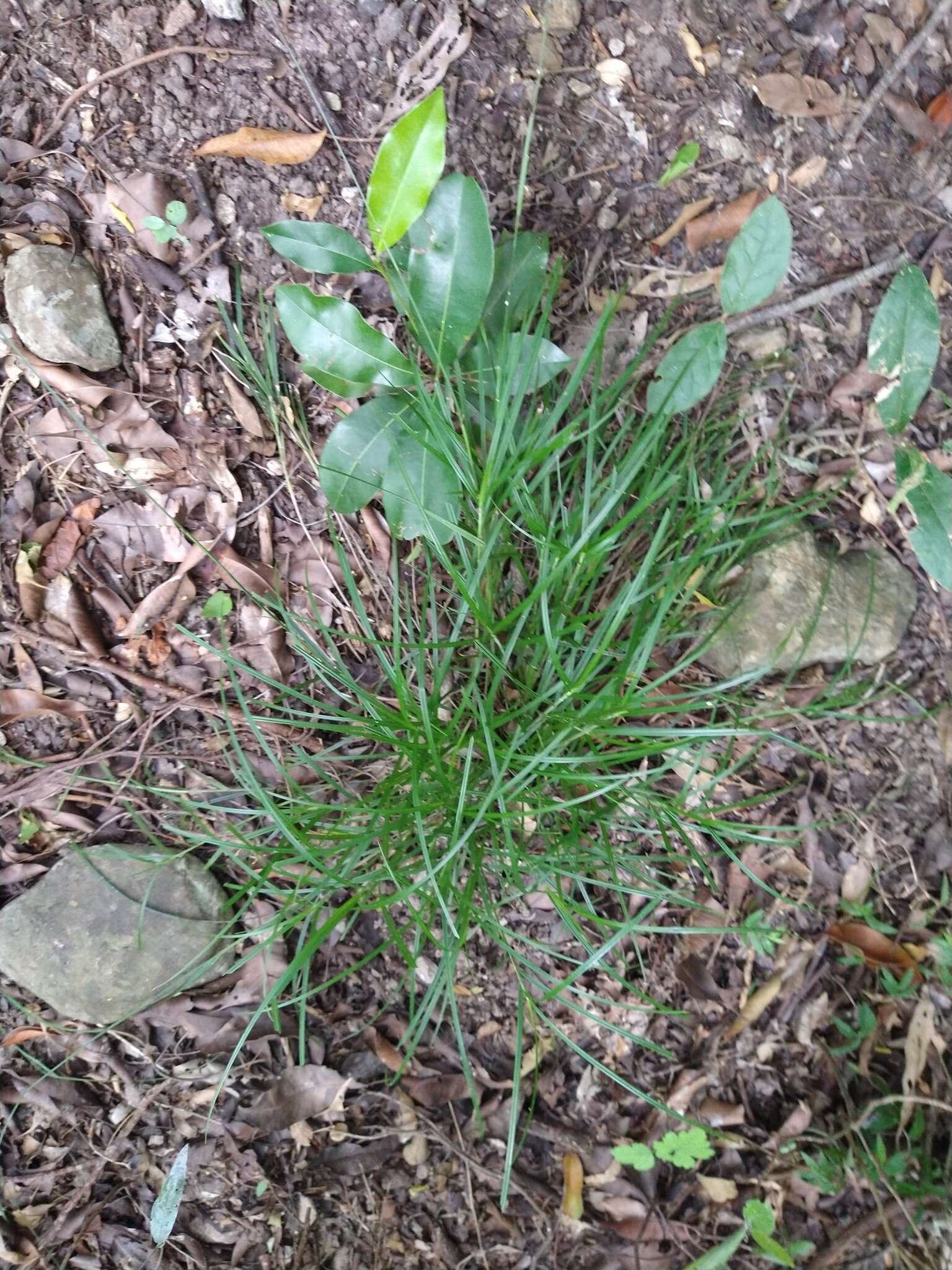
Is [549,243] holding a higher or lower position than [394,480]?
higher

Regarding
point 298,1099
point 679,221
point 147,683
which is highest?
point 679,221

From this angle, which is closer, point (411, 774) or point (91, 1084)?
point (411, 774)

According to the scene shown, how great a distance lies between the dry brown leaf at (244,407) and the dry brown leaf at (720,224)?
0.82 metres

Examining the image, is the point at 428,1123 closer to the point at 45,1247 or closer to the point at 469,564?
the point at 45,1247

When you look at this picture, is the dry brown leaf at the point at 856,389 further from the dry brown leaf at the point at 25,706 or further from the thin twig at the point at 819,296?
the dry brown leaf at the point at 25,706

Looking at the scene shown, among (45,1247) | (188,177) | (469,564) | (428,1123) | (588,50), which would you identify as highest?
(588,50)

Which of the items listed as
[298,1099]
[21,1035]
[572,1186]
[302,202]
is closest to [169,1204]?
[298,1099]

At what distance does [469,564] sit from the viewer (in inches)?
Result: 49.8

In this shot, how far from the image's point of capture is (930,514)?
54.2 inches

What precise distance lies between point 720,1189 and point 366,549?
126 centimetres

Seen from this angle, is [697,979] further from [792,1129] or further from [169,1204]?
[169,1204]

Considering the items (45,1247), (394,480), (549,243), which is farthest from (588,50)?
(45,1247)

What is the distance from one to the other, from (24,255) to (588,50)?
1022 mm

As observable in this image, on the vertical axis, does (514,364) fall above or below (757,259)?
below
